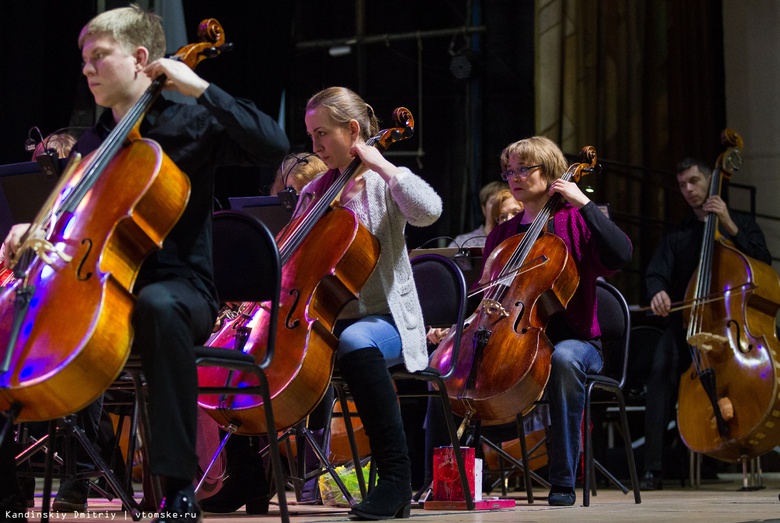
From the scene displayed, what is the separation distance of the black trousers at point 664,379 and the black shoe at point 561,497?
1.88 metres

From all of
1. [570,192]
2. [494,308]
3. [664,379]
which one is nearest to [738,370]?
[664,379]

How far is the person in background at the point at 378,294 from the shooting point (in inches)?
102

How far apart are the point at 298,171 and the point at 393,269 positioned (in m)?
1.15

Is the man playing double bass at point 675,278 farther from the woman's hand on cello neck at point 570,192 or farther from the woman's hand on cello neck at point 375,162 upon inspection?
the woman's hand on cello neck at point 375,162

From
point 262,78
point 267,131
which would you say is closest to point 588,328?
point 267,131

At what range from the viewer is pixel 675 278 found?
542 centimetres

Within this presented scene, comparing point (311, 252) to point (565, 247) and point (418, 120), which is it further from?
point (418, 120)

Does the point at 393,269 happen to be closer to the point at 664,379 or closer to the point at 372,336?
the point at 372,336

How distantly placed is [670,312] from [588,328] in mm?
1866

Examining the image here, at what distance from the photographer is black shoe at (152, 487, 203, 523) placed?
6.12ft

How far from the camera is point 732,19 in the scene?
6766 mm

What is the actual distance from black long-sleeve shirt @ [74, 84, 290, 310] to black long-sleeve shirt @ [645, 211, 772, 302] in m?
3.43

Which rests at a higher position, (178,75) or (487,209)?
(178,75)

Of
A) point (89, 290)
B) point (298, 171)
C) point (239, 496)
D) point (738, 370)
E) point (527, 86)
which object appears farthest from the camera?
point (527, 86)
